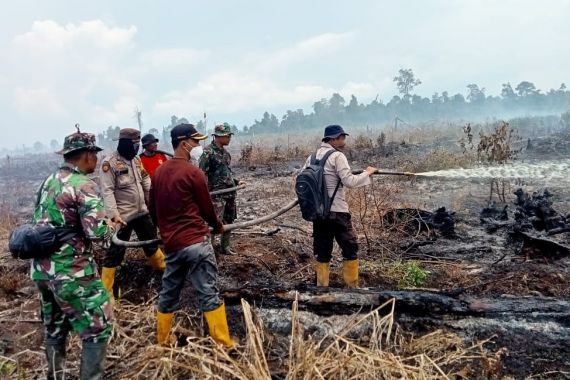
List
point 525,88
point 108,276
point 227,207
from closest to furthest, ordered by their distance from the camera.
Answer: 1. point 108,276
2. point 227,207
3. point 525,88

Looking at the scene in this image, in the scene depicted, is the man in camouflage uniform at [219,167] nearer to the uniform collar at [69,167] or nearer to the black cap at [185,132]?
the black cap at [185,132]

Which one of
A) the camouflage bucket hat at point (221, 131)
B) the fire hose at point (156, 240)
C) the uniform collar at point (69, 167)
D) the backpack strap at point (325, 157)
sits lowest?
the fire hose at point (156, 240)

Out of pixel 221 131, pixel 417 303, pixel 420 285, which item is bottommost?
pixel 420 285

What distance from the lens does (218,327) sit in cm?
342

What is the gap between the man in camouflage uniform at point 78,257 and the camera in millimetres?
2797

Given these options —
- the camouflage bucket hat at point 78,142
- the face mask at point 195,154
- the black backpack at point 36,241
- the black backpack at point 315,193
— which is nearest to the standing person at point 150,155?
the face mask at point 195,154

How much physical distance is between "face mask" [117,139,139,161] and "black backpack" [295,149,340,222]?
70.4 inches

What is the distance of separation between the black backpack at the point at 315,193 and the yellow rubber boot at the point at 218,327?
160 cm

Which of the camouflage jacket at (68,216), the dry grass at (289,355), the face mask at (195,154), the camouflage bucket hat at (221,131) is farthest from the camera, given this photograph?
the face mask at (195,154)

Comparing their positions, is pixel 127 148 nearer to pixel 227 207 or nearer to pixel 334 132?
pixel 227 207

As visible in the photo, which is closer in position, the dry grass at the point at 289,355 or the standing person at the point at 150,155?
the dry grass at the point at 289,355

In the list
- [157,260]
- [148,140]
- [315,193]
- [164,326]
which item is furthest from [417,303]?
[148,140]

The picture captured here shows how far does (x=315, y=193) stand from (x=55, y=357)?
8.94 feet

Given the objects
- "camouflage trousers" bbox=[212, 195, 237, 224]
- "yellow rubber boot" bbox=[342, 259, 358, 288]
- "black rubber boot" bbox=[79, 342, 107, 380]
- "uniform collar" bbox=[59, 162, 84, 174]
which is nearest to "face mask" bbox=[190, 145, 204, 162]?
"camouflage trousers" bbox=[212, 195, 237, 224]
